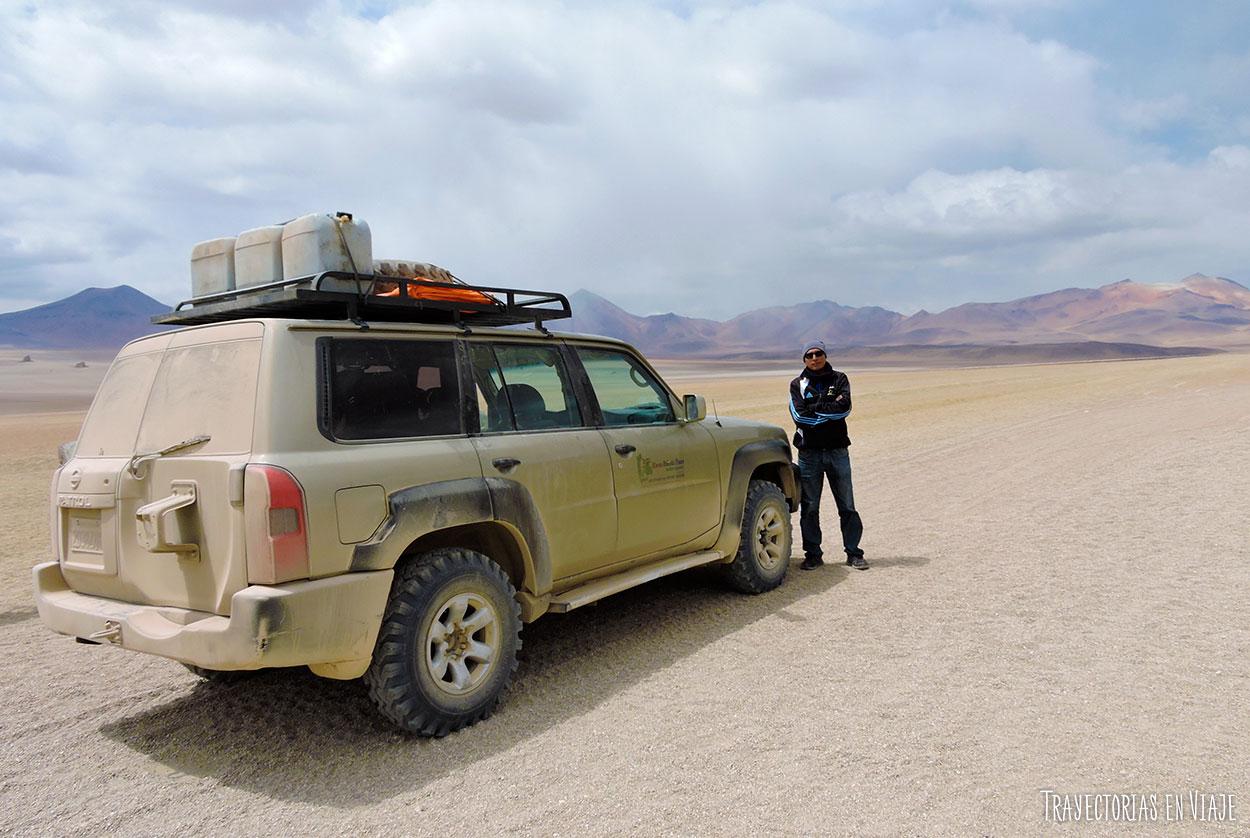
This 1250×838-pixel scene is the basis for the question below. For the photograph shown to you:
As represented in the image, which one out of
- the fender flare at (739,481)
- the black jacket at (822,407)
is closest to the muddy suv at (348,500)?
the fender flare at (739,481)

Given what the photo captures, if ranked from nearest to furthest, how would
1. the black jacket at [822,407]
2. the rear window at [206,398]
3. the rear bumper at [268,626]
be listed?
the rear bumper at [268,626] < the rear window at [206,398] < the black jacket at [822,407]

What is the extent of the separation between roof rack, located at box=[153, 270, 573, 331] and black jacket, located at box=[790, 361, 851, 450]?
2.81m

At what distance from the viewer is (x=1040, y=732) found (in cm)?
384

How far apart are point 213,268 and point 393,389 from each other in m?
1.36

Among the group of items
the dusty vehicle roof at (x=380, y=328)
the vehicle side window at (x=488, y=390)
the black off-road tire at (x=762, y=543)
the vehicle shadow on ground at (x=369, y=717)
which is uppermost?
the dusty vehicle roof at (x=380, y=328)

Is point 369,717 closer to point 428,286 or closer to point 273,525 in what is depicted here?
point 273,525

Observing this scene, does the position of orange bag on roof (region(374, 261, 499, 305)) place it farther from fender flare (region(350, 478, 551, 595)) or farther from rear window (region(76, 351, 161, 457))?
rear window (region(76, 351, 161, 457))

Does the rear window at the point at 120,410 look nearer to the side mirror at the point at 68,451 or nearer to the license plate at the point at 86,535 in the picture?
the side mirror at the point at 68,451

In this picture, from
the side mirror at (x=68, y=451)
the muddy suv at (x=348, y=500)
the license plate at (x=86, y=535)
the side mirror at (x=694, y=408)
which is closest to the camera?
the muddy suv at (x=348, y=500)

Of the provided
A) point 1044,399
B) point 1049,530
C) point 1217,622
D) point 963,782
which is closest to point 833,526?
point 1049,530

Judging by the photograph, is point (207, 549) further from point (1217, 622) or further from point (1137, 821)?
point (1217, 622)

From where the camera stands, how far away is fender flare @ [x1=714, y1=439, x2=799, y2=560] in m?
6.09

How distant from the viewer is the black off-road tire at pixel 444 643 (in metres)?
3.89

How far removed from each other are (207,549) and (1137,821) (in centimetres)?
369
